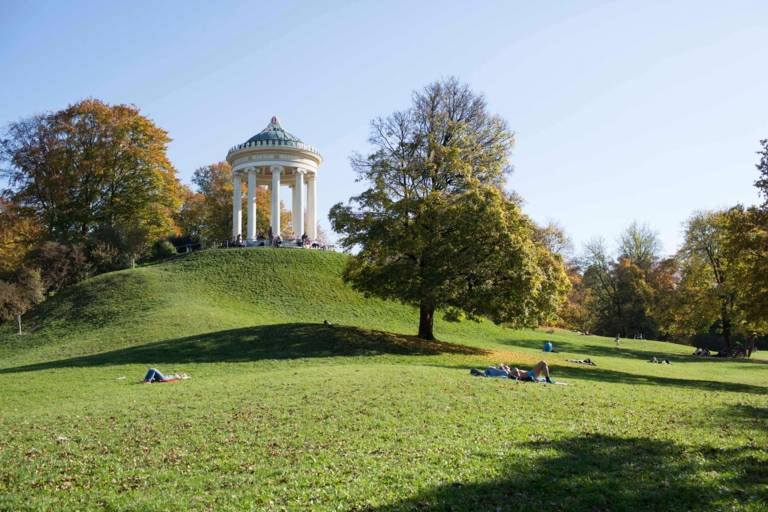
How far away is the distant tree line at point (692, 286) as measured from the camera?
27.0 m

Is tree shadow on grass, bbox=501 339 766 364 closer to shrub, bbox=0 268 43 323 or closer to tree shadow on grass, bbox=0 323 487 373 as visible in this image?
tree shadow on grass, bbox=0 323 487 373

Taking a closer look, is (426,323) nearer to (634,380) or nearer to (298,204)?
(634,380)

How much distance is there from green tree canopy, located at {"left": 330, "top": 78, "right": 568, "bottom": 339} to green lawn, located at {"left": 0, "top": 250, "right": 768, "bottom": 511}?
300 centimetres

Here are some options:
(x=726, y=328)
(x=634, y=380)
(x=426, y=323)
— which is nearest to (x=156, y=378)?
(x=426, y=323)

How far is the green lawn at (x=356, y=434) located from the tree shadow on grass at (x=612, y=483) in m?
0.04

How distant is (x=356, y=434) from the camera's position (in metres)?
12.6

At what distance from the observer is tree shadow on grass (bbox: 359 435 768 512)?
341 inches

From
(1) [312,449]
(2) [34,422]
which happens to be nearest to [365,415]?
(1) [312,449]

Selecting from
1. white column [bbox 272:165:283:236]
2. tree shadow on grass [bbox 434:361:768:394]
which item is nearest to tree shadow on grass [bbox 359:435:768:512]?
tree shadow on grass [bbox 434:361:768:394]

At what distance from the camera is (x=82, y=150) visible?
6003 centimetres

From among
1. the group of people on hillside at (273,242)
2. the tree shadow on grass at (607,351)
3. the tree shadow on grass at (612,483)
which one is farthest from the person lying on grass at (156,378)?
the group of people on hillside at (273,242)

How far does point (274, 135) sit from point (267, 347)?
34962 millimetres

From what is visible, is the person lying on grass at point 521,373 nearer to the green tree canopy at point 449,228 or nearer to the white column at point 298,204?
the green tree canopy at point 449,228

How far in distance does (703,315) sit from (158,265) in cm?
4441
